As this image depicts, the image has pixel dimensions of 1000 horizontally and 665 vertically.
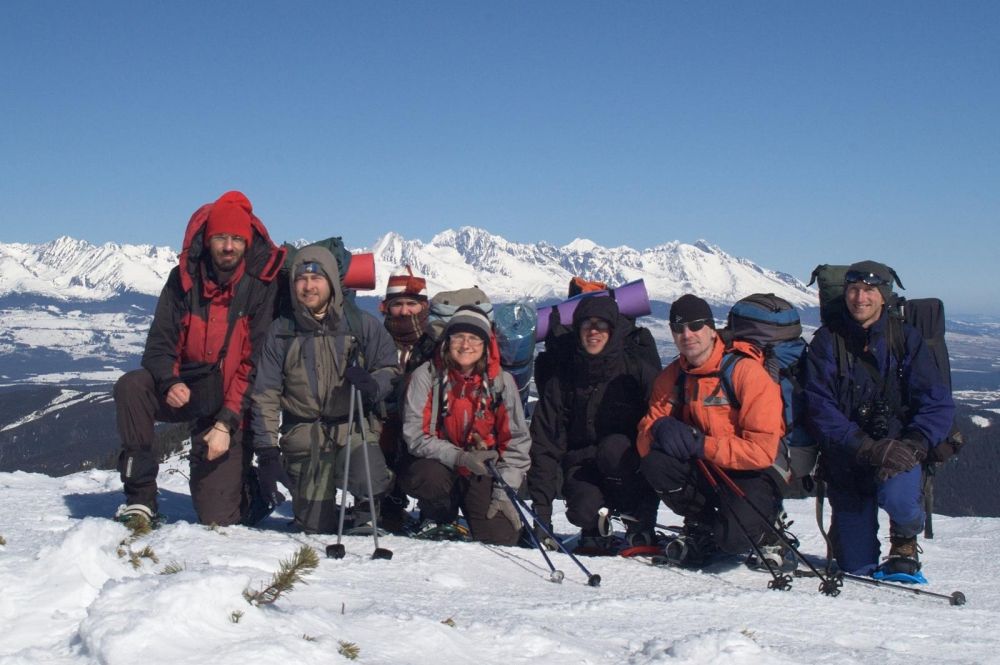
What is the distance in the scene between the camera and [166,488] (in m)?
9.44

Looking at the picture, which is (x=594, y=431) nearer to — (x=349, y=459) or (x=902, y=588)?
(x=349, y=459)

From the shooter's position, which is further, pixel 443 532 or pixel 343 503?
pixel 443 532

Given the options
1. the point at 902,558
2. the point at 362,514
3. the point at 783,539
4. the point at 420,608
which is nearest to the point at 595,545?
the point at 783,539

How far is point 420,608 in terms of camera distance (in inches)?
A: 173

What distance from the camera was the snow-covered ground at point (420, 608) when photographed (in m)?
3.12

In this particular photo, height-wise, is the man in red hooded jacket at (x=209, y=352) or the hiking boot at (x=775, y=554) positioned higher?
the man in red hooded jacket at (x=209, y=352)

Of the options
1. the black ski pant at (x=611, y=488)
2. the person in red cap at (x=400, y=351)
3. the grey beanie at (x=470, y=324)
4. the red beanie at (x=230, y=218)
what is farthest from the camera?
the person in red cap at (x=400, y=351)

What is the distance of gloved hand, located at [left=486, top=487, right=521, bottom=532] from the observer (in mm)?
6707

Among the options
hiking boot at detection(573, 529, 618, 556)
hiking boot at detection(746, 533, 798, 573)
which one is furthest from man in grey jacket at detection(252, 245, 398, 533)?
hiking boot at detection(746, 533, 798, 573)

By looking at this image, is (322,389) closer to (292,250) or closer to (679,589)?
(292,250)

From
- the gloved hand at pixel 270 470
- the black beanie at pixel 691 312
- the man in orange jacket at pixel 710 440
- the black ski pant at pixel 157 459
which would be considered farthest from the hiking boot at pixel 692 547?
the black ski pant at pixel 157 459

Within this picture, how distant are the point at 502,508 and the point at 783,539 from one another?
2195mm

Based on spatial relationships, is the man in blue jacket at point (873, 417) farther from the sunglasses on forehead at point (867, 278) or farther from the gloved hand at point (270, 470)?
the gloved hand at point (270, 470)

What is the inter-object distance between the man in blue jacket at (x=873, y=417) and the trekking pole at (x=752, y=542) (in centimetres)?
98
